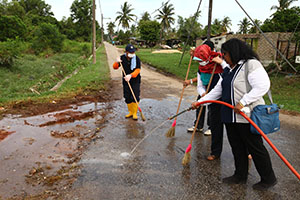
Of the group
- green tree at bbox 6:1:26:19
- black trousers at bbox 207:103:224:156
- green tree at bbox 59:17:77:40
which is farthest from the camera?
green tree at bbox 59:17:77:40

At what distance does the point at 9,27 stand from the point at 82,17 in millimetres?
35750

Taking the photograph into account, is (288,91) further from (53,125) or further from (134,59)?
(53,125)

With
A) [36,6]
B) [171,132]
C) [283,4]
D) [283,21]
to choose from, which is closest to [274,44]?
[171,132]

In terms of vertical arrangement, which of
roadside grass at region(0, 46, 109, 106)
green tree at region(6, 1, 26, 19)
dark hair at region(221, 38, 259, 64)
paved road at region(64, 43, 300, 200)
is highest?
green tree at region(6, 1, 26, 19)

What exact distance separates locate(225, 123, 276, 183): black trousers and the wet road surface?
0.25m

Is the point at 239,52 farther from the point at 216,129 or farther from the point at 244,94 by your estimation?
the point at 216,129

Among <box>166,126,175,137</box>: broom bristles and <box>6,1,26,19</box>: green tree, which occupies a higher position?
<box>6,1,26,19</box>: green tree

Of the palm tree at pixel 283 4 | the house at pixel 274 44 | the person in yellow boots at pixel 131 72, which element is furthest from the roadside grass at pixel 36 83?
the palm tree at pixel 283 4

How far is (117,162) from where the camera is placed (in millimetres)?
3678

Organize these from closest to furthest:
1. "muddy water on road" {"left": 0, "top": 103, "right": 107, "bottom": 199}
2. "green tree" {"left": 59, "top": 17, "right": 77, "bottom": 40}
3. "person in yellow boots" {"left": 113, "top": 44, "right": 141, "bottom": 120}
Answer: "muddy water on road" {"left": 0, "top": 103, "right": 107, "bottom": 199}, "person in yellow boots" {"left": 113, "top": 44, "right": 141, "bottom": 120}, "green tree" {"left": 59, "top": 17, "right": 77, "bottom": 40}

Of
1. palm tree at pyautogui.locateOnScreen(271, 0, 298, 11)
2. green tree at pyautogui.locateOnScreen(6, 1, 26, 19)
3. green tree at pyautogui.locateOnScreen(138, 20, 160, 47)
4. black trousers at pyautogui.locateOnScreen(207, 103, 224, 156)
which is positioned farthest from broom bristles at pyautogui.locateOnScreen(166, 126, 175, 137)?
green tree at pyautogui.locateOnScreen(138, 20, 160, 47)

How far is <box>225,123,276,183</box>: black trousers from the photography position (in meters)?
2.84

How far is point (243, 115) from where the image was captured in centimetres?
266

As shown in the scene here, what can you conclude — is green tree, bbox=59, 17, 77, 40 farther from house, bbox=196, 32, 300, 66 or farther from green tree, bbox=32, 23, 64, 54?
house, bbox=196, 32, 300, 66
